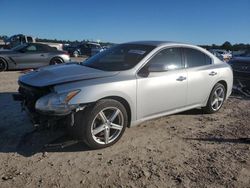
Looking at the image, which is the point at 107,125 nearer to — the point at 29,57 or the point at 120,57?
the point at 120,57

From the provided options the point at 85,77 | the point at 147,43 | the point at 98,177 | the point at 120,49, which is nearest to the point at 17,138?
the point at 85,77

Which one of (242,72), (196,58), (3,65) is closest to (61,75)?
(196,58)

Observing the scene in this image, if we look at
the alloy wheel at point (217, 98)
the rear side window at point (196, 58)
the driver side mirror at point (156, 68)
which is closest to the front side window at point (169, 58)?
the driver side mirror at point (156, 68)

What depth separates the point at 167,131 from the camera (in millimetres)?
5301

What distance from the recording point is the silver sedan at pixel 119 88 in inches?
160

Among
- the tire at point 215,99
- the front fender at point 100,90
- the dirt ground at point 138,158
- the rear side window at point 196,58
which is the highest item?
the rear side window at point 196,58

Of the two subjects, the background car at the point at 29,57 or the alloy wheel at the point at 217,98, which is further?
the background car at the point at 29,57

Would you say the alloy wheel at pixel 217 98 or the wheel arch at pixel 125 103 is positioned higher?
the wheel arch at pixel 125 103

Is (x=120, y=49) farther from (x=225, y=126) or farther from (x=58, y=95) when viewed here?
(x=225, y=126)

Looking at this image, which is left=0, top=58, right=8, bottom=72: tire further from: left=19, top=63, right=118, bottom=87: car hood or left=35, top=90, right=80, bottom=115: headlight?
left=35, top=90, right=80, bottom=115: headlight

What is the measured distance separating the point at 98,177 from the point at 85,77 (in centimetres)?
152

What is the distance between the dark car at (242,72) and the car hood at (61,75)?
5687 mm

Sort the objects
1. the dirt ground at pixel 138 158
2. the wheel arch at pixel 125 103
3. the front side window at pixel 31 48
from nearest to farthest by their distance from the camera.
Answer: the dirt ground at pixel 138 158, the wheel arch at pixel 125 103, the front side window at pixel 31 48

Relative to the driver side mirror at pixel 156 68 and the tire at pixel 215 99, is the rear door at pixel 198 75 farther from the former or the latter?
the driver side mirror at pixel 156 68
